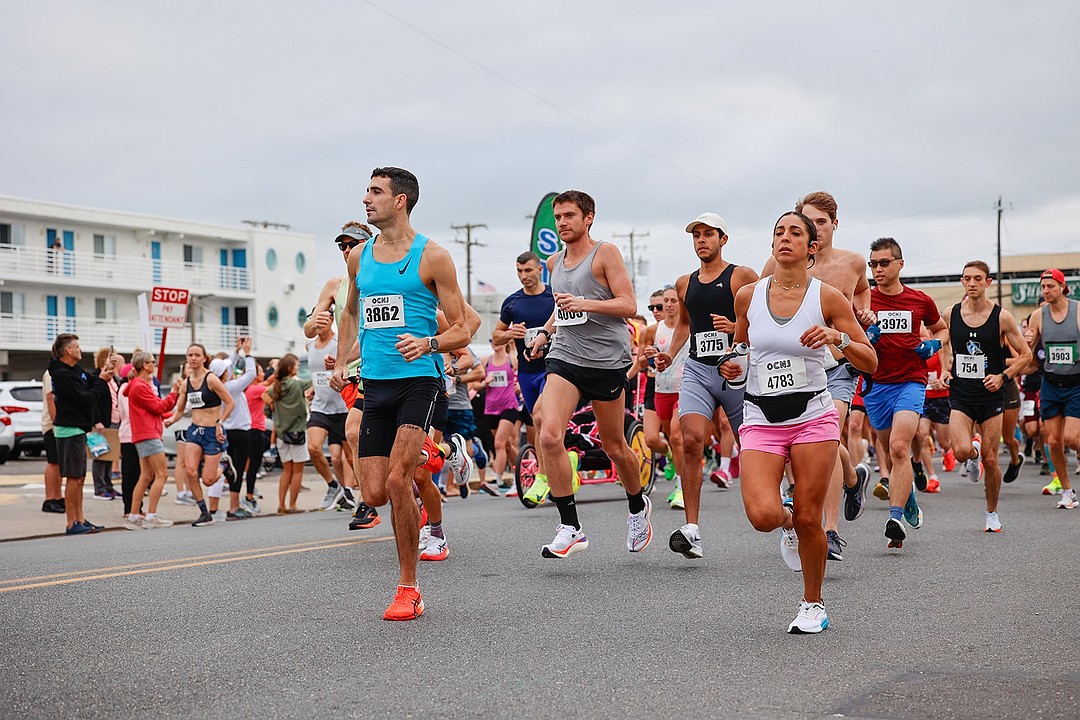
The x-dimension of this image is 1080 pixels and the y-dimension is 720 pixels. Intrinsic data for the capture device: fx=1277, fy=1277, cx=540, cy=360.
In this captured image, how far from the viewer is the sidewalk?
1326cm

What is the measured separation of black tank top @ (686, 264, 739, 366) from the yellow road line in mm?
2859

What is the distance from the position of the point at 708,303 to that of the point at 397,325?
276 cm

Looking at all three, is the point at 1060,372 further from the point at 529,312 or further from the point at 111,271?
the point at 111,271

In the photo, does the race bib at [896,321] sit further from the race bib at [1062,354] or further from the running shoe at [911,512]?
the race bib at [1062,354]

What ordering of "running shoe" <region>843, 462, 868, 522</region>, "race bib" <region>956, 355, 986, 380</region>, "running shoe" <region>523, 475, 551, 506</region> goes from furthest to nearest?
"race bib" <region>956, 355, 986, 380</region>
"running shoe" <region>523, 475, 551, 506</region>
"running shoe" <region>843, 462, 868, 522</region>

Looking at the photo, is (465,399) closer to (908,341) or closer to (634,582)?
(908,341)

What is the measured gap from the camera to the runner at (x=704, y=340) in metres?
8.60

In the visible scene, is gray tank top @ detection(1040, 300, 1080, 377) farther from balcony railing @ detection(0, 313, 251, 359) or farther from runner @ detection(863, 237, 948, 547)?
balcony railing @ detection(0, 313, 251, 359)

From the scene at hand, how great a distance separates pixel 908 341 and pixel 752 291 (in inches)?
133

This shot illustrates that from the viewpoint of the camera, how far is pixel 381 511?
12.6 metres

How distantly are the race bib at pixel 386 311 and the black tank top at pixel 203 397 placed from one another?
7.71m

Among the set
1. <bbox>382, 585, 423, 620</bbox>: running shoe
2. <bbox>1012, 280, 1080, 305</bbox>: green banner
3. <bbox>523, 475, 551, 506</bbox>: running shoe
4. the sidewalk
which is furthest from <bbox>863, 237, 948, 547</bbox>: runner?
<bbox>1012, 280, 1080, 305</bbox>: green banner

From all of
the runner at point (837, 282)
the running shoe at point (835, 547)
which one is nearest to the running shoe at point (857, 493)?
the runner at point (837, 282)

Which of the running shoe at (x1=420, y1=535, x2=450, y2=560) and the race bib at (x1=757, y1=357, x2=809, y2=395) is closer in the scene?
the race bib at (x1=757, y1=357, x2=809, y2=395)
